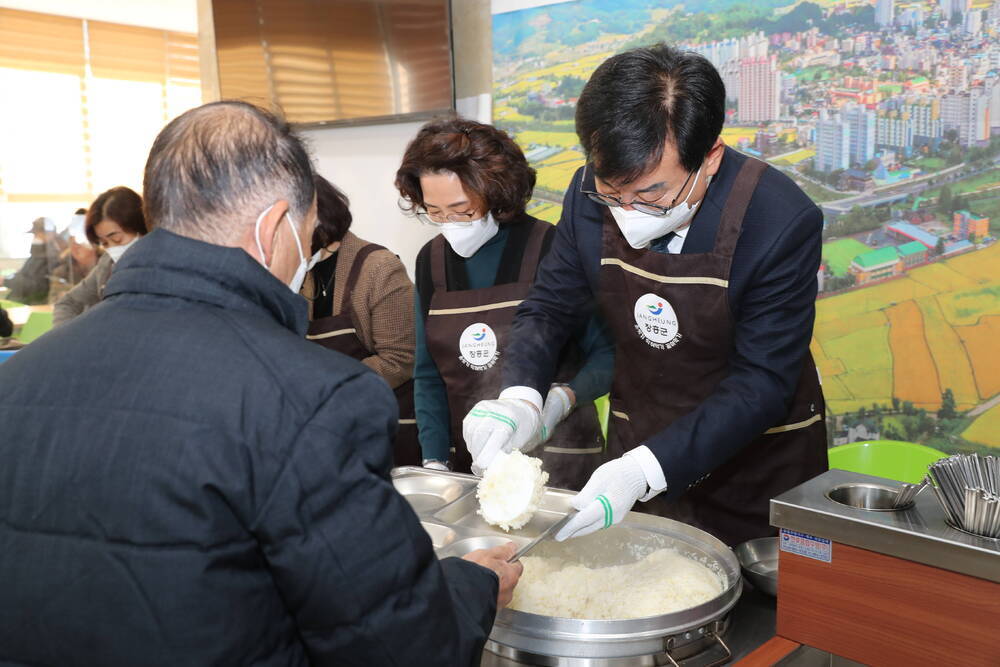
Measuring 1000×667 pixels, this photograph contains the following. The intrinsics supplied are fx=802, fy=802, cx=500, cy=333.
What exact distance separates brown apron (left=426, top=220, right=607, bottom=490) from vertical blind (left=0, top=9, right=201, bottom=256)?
4.81 metres

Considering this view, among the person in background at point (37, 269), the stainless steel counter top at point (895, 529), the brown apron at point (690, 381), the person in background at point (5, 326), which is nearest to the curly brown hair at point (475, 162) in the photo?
the brown apron at point (690, 381)

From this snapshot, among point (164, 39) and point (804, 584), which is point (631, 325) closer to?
point (804, 584)

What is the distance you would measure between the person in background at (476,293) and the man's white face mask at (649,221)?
0.46m

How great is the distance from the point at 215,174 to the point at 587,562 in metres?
1.14

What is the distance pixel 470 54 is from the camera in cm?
361

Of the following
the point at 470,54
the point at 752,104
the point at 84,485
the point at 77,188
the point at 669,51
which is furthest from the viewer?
the point at 77,188

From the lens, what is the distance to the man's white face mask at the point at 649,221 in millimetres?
1849

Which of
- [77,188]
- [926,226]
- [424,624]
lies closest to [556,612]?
[424,624]

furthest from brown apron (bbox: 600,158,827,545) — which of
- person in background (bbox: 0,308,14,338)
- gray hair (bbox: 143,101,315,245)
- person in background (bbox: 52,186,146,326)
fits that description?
person in background (bbox: 0,308,14,338)

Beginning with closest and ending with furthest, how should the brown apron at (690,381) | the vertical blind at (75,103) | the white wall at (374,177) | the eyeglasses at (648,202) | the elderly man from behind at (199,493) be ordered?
1. the elderly man from behind at (199,493)
2. the eyeglasses at (648,202)
3. the brown apron at (690,381)
4. the white wall at (374,177)
5. the vertical blind at (75,103)

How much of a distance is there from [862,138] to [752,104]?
417 mm

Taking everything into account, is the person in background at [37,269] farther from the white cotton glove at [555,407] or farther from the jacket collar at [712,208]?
the jacket collar at [712,208]

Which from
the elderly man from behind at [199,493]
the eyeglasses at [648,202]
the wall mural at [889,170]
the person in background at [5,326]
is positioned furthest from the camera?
the person in background at [5,326]

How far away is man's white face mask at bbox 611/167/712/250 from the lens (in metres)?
1.85
